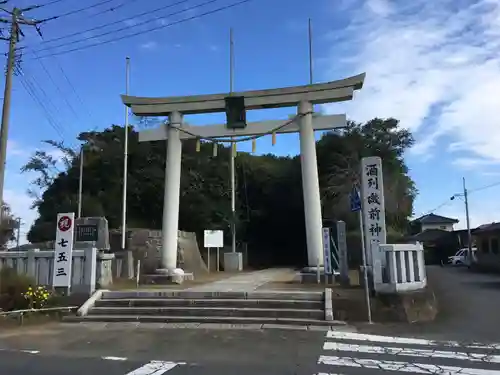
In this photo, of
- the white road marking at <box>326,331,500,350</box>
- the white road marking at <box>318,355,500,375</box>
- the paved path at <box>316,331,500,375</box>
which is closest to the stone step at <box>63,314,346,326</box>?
the white road marking at <box>326,331,500,350</box>

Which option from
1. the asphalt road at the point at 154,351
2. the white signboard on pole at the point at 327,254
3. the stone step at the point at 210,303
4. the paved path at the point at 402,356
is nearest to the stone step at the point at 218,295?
the stone step at the point at 210,303

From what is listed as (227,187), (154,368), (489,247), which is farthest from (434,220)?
(154,368)

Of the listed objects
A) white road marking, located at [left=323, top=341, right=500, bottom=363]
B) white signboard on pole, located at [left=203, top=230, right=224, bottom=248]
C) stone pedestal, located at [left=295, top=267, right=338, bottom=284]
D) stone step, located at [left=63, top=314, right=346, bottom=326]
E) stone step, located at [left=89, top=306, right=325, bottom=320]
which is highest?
white signboard on pole, located at [left=203, top=230, right=224, bottom=248]

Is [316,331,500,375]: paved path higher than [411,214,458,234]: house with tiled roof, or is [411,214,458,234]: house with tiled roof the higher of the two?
[411,214,458,234]: house with tiled roof

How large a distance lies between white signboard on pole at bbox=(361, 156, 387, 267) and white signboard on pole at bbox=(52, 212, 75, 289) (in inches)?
326

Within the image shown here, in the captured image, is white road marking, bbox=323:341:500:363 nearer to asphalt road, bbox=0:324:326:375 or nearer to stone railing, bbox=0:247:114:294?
asphalt road, bbox=0:324:326:375

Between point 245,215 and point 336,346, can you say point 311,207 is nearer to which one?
point 336,346

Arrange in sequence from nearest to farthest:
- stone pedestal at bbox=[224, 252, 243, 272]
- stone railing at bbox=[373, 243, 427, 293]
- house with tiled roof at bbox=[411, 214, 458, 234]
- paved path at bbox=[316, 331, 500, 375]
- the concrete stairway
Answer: paved path at bbox=[316, 331, 500, 375] < the concrete stairway < stone railing at bbox=[373, 243, 427, 293] < stone pedestal at bbox=[224, 252, 243, 272] < house with tiled roof at bbox=[411, 214, 458, 234]

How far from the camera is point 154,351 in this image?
334 inches

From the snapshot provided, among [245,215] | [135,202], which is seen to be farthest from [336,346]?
[245,215]

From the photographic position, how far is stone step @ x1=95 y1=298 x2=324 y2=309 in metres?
12.3

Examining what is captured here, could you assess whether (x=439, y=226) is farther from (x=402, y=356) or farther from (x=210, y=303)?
(x=402, y=356)

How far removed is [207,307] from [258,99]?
9.91 meters

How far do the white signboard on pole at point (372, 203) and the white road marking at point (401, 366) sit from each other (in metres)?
5.36
